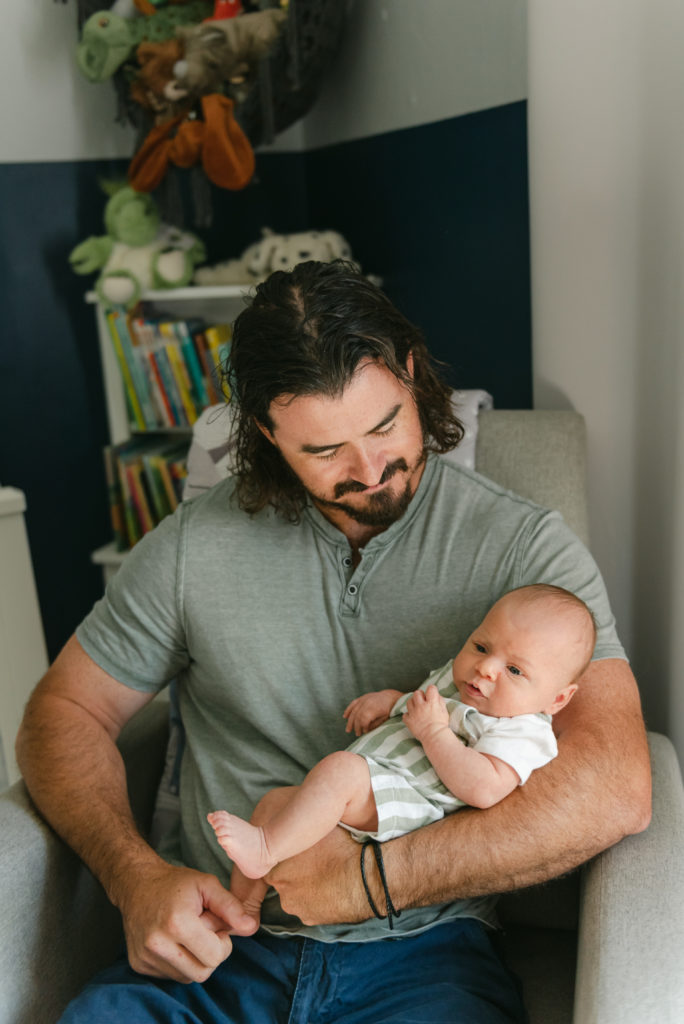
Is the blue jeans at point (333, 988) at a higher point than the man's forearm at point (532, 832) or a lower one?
lower

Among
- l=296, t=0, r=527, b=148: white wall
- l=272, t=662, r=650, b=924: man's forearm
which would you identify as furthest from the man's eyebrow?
l=296, t=0, r=527, b=148: white wall

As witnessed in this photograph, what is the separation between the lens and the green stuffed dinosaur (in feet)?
8.13

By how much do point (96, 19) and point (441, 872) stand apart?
87.9 inches

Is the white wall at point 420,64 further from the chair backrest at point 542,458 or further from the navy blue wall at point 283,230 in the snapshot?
the chair backrest at point 542,458

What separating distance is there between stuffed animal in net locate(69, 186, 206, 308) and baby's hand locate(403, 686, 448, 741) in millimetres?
1788

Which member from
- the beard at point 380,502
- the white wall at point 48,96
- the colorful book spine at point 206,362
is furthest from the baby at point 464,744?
the white wall at point 48,96

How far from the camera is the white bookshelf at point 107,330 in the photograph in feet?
8.96

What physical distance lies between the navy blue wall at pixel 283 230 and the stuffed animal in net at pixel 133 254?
20 cm

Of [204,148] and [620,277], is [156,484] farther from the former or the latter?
[620,277]

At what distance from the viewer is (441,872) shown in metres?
1.17

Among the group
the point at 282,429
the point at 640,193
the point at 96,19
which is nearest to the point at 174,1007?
the point at 282,429

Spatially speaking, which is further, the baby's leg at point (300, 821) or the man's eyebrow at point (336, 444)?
the man's eyebrow at point (336, 444)

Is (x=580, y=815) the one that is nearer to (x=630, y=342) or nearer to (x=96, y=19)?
(x=630, y=342)

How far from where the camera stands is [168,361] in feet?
8.84
